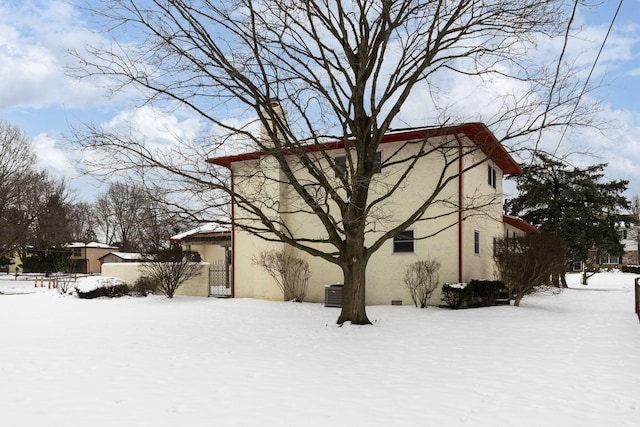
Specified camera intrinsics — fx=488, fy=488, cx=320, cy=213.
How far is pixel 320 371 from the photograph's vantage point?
7242 millimetres

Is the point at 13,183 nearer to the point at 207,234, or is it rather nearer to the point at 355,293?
the point at 207,234

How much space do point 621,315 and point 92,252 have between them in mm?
55697

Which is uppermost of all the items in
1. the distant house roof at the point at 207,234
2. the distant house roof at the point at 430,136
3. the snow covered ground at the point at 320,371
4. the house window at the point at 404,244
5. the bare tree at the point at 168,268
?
the distant house roof at the point at 430,136

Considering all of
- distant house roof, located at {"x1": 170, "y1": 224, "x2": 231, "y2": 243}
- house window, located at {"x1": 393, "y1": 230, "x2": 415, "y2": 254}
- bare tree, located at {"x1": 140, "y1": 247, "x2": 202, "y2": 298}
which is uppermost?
distant house roof, located at {"x1": 170, "y1": 224, "x2": 231, "y2": 243}

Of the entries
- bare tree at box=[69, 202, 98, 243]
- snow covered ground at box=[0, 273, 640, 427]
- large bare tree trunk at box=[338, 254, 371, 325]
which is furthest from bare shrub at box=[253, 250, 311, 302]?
bare tree at box=[69, 202, 98, 243]

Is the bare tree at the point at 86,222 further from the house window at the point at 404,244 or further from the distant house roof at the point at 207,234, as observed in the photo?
the house window at the point at 404,244

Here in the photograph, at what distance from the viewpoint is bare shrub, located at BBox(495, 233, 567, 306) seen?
15.3 metres

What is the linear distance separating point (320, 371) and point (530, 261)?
412 inches

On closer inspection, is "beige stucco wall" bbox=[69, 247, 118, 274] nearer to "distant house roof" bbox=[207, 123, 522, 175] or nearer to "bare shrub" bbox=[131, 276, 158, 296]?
"bare shrub" bbox=[131, 276, 158, 296]

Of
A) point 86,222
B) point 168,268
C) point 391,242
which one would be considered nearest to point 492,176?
point 391,242

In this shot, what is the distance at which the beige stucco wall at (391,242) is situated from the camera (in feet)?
53.8

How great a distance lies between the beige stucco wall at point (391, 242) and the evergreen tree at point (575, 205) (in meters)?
14.5

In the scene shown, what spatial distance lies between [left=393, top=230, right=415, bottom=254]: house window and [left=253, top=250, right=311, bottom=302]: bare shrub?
3455mm

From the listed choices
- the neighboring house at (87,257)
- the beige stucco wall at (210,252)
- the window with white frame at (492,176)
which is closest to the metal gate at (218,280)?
the beige stucco wall at (210,252)
